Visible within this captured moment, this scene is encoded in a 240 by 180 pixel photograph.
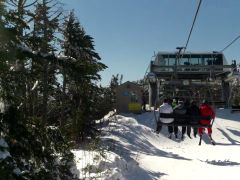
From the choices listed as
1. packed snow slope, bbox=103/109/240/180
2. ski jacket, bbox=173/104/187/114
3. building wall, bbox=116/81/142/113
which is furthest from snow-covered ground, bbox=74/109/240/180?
ski jacket, bbox=173/104/187/114

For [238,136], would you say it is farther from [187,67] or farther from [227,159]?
[227,159]

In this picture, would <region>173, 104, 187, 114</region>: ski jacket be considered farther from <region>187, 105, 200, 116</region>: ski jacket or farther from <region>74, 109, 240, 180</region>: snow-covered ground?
<region>74, 109, 240, 180</region>: snow-covered ground

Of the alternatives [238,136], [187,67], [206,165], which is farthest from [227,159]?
[187,67]

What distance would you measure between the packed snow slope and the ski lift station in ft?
6.87

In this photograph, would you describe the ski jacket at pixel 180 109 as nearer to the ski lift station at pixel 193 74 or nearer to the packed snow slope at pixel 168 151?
the packed snow slope at pixel 168 151

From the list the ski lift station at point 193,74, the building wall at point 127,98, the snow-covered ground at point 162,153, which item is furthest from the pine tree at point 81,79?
the ski lift station at point 193,74

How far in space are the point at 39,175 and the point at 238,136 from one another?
69.0 ft

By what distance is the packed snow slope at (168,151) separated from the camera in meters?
13.7

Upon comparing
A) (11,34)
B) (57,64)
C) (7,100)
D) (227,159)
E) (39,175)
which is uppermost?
(11,34)

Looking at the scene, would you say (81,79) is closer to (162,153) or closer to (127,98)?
(162,153)

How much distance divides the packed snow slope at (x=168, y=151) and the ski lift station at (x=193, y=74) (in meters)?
2.09

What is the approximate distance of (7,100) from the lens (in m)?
6.60

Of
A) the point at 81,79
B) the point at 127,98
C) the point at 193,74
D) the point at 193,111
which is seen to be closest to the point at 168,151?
the point at 193,111

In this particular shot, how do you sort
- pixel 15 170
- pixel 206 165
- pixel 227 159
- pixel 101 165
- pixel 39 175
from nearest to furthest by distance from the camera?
1. pixel 15 170
2. pixel 39 175
3. pixel 101 165
4. pixel 206 165
5. pixel 227 159
